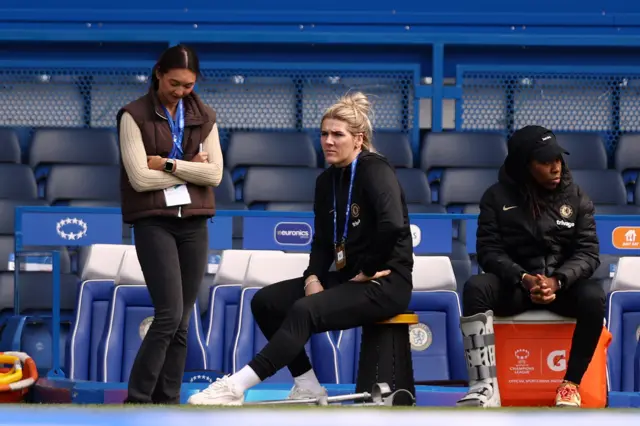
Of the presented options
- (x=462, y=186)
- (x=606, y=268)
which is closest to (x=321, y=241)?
(x=606, y=268)

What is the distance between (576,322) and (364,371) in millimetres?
867

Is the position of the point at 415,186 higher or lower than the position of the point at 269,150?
lower

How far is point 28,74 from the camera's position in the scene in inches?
356

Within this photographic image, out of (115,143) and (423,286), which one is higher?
(115,143)

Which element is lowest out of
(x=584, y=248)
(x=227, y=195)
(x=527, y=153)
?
(x=584, y=248)

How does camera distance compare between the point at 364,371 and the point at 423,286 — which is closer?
the point at 364,371

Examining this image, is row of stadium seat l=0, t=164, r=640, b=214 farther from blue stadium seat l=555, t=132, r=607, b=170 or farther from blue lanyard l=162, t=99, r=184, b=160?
blue lanyard l=162, t=99, r=184, b=160

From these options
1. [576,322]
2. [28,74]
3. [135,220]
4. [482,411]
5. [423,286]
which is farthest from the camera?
[28,74]

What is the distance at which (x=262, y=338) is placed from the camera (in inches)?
248

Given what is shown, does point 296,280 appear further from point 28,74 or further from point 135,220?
point 28,74

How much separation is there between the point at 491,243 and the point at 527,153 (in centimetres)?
39

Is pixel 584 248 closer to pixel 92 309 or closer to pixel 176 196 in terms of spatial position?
pixel 176 196

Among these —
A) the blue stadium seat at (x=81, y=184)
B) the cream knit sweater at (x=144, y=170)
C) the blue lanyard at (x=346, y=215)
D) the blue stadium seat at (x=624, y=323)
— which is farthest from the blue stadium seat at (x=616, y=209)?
the cream knit sweater at (x=144, y=170)

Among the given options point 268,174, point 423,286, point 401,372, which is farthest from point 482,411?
point 268,174
